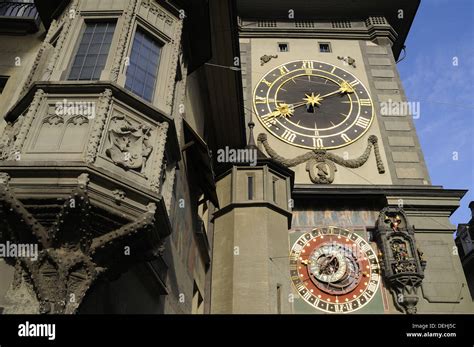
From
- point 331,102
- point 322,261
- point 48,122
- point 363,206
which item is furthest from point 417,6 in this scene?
point 48,122

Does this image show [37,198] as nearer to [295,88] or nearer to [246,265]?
[246,265]

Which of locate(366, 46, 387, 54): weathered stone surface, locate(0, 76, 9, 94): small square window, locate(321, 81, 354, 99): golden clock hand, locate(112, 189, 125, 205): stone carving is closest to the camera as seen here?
locate(112, 189, 125, 205): stone carving

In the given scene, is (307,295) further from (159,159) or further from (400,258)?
(159,159)

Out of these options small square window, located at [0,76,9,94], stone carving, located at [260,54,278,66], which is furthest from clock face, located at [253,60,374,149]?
small square window, located at [0,76,9,94]

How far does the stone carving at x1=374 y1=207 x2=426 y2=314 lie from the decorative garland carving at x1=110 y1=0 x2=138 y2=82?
11.6 meters

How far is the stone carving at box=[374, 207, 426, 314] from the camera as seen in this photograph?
14.4m

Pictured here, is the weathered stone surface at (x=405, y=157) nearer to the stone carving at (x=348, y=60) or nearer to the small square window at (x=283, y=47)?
the stone carving at (x=348, y=60)

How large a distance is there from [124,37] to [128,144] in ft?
6.87

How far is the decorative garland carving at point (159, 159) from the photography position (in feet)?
21.1

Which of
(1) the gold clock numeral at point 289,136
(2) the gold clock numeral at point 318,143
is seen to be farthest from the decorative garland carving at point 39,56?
(2) the gold clock numeral at point 318,143

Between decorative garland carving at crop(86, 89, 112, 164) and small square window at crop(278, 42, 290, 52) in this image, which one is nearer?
decorative garland carving at crop(86, 89, 112, 164)

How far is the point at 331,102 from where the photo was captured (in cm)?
1989

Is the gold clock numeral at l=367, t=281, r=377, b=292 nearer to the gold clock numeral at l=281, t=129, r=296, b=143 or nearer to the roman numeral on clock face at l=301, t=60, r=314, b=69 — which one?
the gold clock numeral at l=281, t=129, r=296, b=143
